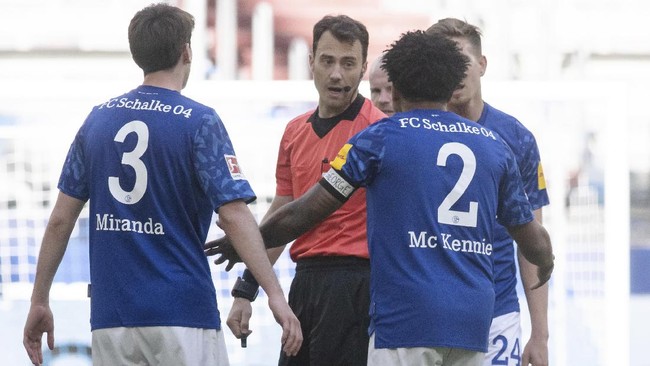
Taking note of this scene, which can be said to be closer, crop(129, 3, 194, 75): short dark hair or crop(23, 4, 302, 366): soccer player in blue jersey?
crop(23, 4, 302, 366): soccer player in blue jersey

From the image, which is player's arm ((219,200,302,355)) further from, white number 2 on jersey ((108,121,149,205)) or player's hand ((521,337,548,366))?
player's hand ((521,337,548,366))

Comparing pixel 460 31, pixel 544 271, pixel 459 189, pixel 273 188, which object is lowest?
pixel 273 188

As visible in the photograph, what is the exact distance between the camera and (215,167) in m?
3.80

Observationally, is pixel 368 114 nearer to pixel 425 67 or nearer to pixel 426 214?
pixel 425 67

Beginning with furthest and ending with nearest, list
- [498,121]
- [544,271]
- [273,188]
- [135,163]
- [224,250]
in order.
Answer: [273,188] → [498,121] → [224,250] → [544,271] → [135,163]

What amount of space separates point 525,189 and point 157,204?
152 centimetres

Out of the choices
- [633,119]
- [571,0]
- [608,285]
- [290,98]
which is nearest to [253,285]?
[290,98]

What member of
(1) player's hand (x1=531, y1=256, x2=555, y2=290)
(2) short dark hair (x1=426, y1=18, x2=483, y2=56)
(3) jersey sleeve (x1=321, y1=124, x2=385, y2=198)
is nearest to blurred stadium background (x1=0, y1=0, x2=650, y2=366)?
(2) short dark hair (x1=426, y1=18, x2=483, y2=56)

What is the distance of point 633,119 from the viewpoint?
38.3 feet

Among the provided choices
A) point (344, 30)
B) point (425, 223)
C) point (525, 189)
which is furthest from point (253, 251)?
point (525, 189)

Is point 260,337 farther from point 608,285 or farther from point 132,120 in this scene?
point 132,120

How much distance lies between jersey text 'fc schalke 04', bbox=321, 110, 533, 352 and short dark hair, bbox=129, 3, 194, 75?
71 cm

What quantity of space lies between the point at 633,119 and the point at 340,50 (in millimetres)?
7678

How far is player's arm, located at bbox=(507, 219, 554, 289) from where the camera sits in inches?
154
